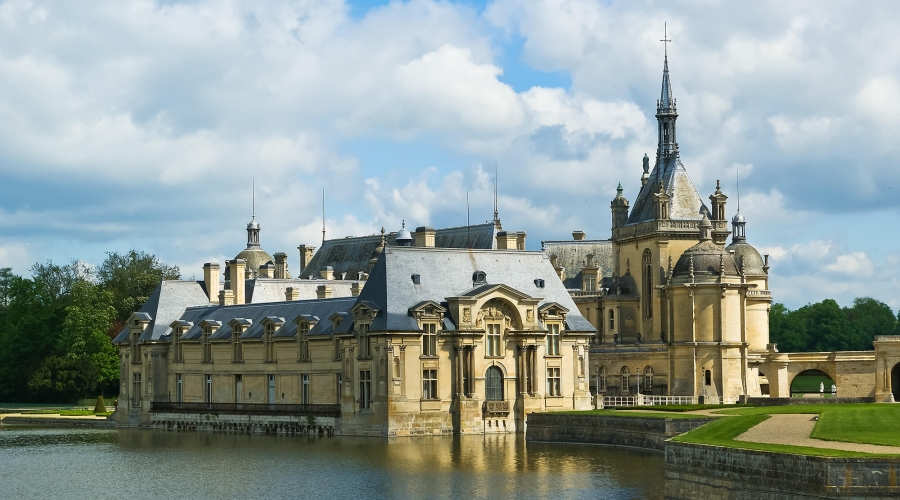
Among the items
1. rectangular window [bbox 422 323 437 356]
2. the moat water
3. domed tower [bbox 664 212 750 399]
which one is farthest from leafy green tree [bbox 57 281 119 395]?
rectangular window [bbox 422 323 437 356]

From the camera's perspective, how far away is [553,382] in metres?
87.4

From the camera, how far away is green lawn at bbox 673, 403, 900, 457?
47312 millimetres

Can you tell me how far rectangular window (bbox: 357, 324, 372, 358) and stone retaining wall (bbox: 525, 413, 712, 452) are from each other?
9.16 metres

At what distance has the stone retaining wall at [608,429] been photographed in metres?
67.2

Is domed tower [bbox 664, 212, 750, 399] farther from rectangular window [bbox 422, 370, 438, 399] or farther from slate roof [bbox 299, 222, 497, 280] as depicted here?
rectangular window [bbox 422, 370, 438, 399]

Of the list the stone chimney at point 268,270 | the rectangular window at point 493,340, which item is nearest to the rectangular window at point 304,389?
the rectangular window at point 493,340

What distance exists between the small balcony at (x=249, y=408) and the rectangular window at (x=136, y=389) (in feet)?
6.31

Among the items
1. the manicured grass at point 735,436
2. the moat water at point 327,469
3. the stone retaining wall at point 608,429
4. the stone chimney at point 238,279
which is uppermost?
the stone chimney at point 238,279

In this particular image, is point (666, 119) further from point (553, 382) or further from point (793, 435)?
point (793, 435)

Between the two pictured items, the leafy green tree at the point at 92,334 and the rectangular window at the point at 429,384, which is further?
the leafy green tree at the point at 92,334

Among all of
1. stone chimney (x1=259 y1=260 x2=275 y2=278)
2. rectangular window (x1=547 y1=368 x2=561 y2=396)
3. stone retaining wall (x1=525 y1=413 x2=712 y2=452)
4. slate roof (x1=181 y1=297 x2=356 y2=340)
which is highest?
stone chimney (x1=259 y1=260 x2=275 y2=278)

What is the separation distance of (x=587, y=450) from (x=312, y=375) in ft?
71.4

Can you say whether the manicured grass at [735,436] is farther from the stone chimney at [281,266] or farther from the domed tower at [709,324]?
the stone chimney at [281,266]

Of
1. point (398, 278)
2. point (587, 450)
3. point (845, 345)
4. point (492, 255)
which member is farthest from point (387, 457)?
point (845, 345)
